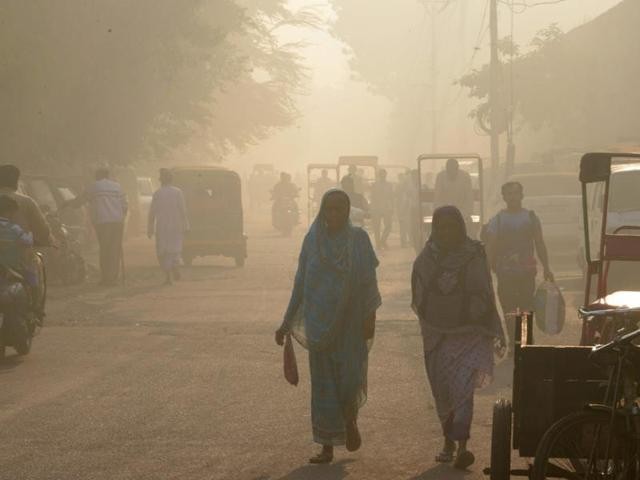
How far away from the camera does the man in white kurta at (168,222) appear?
25.0m

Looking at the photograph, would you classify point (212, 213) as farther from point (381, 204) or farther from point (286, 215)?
point (286, 215)

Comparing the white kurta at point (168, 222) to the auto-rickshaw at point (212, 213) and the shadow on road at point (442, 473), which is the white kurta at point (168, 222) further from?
the shadow on road at point (442, 473)

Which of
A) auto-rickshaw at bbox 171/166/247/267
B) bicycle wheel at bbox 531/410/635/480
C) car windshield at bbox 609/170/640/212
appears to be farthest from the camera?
auto-rickshaw at bbox 171/166/247/267

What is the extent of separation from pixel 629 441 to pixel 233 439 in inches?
162

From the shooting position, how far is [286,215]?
1832 inches

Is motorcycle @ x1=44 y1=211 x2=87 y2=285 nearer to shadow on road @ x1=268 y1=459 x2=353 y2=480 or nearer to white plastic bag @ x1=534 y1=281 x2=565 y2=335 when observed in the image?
white plastic bag @ x1=534 y1=281 x2=565 y2=335

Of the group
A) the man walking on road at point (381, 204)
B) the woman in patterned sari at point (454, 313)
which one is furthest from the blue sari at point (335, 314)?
the man walking on road at point (381, 204)

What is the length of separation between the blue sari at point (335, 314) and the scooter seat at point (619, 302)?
2.58 metres

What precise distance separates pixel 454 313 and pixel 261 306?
11.1 metres

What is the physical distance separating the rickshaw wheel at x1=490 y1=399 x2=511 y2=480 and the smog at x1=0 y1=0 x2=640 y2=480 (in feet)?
0.04

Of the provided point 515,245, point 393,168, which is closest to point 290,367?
point 515,245

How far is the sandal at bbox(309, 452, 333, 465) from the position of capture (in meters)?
9.15

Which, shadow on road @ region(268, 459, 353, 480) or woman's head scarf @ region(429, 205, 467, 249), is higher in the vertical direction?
woman's head scarf @ region(429, 205, 467, 249)

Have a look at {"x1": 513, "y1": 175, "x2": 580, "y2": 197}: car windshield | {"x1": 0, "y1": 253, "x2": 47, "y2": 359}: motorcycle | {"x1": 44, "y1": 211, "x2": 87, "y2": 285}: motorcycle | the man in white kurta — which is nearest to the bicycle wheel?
{"x1": 0, "y1": 253, "x2": 47, "y2": 359}: motorcycle
